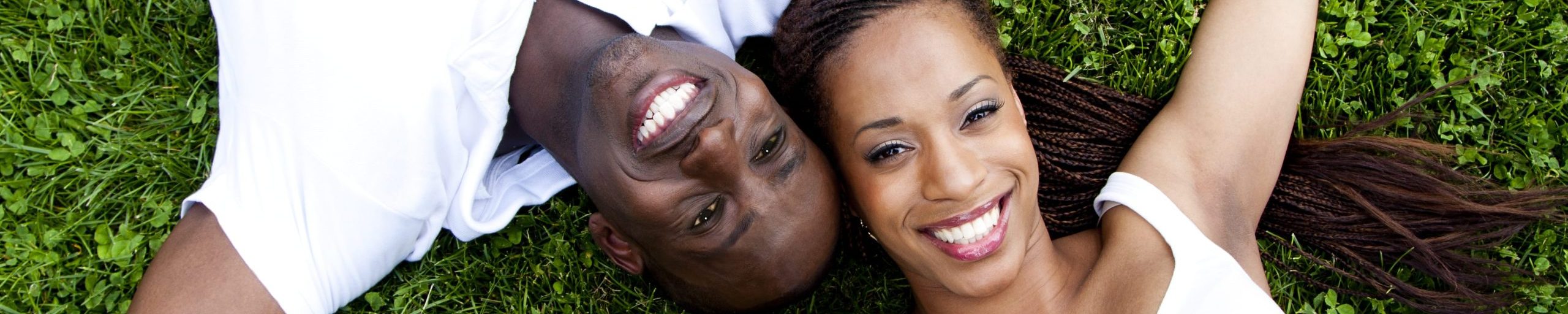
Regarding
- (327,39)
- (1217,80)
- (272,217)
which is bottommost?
(272,217)

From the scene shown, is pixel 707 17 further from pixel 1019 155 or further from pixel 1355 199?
pixel 1355 199

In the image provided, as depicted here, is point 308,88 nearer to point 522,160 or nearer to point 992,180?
point 522,160

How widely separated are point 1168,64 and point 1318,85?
20.8 inches

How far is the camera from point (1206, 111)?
126 inches

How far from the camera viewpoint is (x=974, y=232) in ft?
9.24

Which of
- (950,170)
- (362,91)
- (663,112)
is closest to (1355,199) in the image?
(950,170)

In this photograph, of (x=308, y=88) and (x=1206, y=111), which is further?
(x=1206, y=111)

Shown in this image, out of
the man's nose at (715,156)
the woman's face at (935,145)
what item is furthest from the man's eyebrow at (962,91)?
the man's nose at (715,156)

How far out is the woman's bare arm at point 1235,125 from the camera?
3.13m

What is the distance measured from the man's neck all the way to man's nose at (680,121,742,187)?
1.51 ft

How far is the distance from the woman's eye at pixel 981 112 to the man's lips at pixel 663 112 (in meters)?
0.69

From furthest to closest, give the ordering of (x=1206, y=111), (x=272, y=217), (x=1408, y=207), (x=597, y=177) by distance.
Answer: (x=1408, y=207) → (x=1206, y=111) → (x=272, y=217) → (x=597, y=177)

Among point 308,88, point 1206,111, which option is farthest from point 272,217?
point 1206,111

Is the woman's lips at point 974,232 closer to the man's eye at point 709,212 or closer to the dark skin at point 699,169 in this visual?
the dark skin at point 699,169
